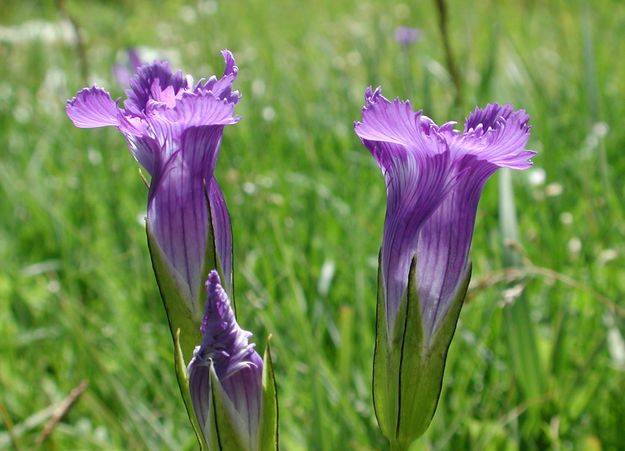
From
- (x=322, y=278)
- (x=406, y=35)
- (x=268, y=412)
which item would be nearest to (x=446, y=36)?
(x=322, y=278)

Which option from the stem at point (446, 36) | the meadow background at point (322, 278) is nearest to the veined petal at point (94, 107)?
the meadow background at point (322, 278)

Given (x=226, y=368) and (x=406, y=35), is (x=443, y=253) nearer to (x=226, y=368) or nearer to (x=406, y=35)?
(x=226, y=368)

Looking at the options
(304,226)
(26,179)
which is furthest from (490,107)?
(26,179)

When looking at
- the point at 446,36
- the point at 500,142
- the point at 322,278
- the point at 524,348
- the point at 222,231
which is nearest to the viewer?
the point at 500,142

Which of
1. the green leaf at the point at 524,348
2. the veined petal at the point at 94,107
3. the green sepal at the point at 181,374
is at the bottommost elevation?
the green leaf at the point at 524,348

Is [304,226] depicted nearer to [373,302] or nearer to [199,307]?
[373,302]

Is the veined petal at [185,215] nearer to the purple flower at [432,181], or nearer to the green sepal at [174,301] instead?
the green sepal at [174,301]

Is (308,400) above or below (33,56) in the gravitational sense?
below

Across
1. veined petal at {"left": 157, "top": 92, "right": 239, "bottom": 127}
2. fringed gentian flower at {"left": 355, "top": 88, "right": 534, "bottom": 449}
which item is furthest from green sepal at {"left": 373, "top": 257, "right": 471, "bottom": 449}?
veined petal at {"left": 157, "top": 92, "right": 239, "bottom": 127}
